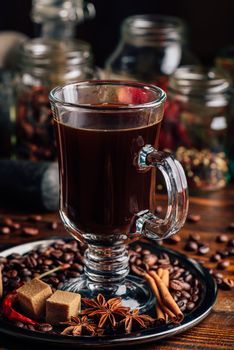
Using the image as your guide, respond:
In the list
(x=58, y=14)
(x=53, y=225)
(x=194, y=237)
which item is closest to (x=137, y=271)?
(x=194, y=237)

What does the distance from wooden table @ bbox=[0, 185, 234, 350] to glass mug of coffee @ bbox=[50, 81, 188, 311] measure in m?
0.13

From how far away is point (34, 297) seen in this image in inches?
60.7

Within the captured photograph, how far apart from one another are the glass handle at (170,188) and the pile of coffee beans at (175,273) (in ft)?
0.52

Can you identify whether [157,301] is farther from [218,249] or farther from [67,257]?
[218,249]

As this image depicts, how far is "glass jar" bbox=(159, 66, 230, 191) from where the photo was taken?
2.38 m

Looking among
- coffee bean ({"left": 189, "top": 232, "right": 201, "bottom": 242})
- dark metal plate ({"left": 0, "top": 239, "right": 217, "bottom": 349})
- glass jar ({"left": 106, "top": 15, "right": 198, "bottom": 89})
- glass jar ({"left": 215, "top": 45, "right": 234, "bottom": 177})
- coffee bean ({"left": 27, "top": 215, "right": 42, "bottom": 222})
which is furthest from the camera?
glass jar ({"left": 106, "top": 15, "right": 198, "bottom": 89})

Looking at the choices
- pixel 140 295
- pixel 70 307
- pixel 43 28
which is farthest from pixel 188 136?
pixel 70 307

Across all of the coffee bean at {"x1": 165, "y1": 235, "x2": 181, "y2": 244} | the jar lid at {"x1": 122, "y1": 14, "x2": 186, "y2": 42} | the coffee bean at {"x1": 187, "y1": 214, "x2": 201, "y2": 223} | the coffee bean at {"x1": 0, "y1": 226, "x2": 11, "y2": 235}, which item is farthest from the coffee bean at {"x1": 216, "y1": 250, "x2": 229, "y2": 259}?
the jar lid at {"x1": 122, "y1": 14, "x2": 186, "y2": 42}

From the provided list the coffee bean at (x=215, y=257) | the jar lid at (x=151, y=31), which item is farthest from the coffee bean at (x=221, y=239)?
the jar lid at (x=151, y=31)

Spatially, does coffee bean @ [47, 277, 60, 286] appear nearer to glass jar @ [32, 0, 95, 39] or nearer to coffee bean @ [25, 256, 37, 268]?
coffee bean @ [25, 256, 37, 268]

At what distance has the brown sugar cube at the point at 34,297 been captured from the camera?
5.07 ft

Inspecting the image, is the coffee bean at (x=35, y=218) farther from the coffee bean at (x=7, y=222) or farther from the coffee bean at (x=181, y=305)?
the coffee bean at (x=181, y=305)

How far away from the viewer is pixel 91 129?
1.50m

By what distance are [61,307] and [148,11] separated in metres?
2.05
